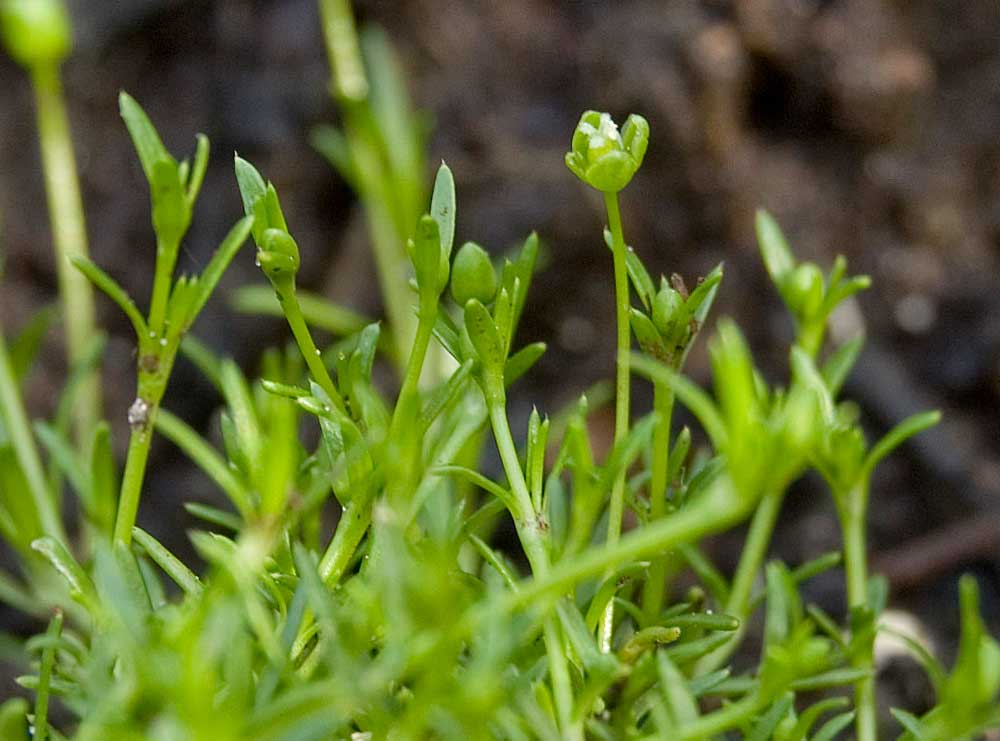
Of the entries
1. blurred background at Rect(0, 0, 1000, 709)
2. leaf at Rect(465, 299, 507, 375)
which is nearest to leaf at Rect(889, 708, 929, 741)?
leaf at Rect(465, 299, 507, 375)

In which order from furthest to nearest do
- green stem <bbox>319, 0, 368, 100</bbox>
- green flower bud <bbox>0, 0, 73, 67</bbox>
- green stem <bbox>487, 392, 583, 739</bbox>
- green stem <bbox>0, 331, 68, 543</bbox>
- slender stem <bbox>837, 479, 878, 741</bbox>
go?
green stem <bbox>319, 0, 368, 100</bbox> → green flower bud <bbox>0, 0, 73, 67</bbox> → green stem <bbox>0, 331, 68, 543</bbox> → slender stem <bbox>837, 479, 878, 741</bbox> → green stem <bbox>487, 392, 583, 739</bbox>

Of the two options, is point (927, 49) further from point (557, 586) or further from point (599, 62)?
point (557, 586)

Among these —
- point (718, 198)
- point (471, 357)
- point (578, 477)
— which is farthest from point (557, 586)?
point (718, 198)

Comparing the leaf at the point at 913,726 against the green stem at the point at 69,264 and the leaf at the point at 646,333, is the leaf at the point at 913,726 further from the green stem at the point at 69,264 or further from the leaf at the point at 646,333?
the green stem at the point at 69,264

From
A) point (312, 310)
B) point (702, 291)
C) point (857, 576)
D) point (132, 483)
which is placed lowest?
point (312, 310)

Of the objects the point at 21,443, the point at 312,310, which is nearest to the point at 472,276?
the point at 21,443

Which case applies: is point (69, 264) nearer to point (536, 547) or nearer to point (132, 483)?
point (132, 483)

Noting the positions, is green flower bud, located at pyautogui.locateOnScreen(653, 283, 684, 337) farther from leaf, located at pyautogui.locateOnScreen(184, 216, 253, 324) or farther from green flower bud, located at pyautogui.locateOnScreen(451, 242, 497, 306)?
leaf, located at pyautogui.locateOnScreen(184, 216, 253, 324)
